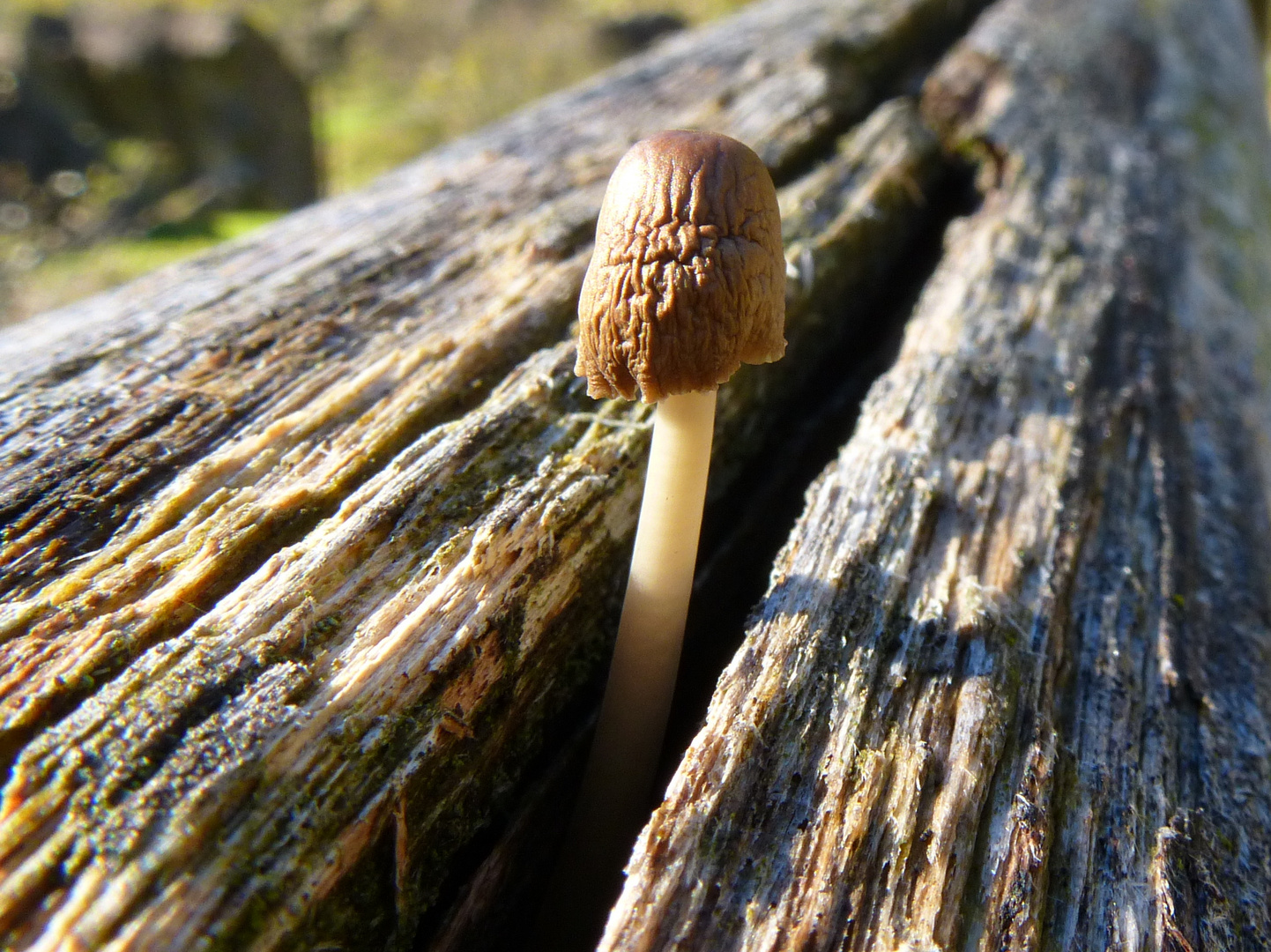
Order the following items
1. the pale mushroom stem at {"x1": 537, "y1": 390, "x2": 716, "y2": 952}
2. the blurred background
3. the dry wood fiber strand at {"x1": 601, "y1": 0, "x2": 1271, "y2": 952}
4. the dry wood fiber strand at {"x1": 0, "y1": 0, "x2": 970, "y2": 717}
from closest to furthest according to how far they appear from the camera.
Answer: the dry wood fiber strand at {"x1": 601, "y1": 0, "x2": 1271, "y2": 952}
the dry wood fiber strand at {"x1": 0, "y1": 0, "x2": 970, "y2": 717}
the pale mushroom stem at {"x1": 537, "y1": 390, "x2": 716, "y2": 952}
the blurred background

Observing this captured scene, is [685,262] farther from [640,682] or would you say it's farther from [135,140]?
[135,140]

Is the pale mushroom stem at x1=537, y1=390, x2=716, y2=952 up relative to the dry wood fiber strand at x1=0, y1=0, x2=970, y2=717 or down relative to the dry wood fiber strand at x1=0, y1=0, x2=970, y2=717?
down

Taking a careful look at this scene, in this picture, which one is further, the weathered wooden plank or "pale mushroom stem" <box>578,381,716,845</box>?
"pale mushroom stem" <box>578,381,716,845</box>

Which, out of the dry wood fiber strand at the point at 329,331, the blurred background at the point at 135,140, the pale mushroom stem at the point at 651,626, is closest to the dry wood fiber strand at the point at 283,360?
the dry wood fiber strand at the point at 329,331

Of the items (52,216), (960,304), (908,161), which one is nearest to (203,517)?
(960,304)

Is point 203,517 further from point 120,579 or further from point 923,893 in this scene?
point 923,893

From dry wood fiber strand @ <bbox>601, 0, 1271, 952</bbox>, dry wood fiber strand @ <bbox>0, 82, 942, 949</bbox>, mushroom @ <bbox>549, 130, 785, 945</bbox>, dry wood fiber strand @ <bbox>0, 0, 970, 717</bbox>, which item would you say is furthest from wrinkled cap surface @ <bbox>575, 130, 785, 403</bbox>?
dry wood fiber strand @ <bbox>0, 0, 970, 717</bbox>

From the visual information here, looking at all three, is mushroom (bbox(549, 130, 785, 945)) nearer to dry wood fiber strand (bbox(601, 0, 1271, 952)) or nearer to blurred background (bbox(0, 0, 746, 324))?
dry wood fiber strand (bbox(601, 0, 1271, 952))

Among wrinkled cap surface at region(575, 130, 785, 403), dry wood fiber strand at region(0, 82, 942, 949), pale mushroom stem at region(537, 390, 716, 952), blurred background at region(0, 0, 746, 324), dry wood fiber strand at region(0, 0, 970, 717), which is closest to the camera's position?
dry wood fiber strand at region(0, 82, 942, 949)
